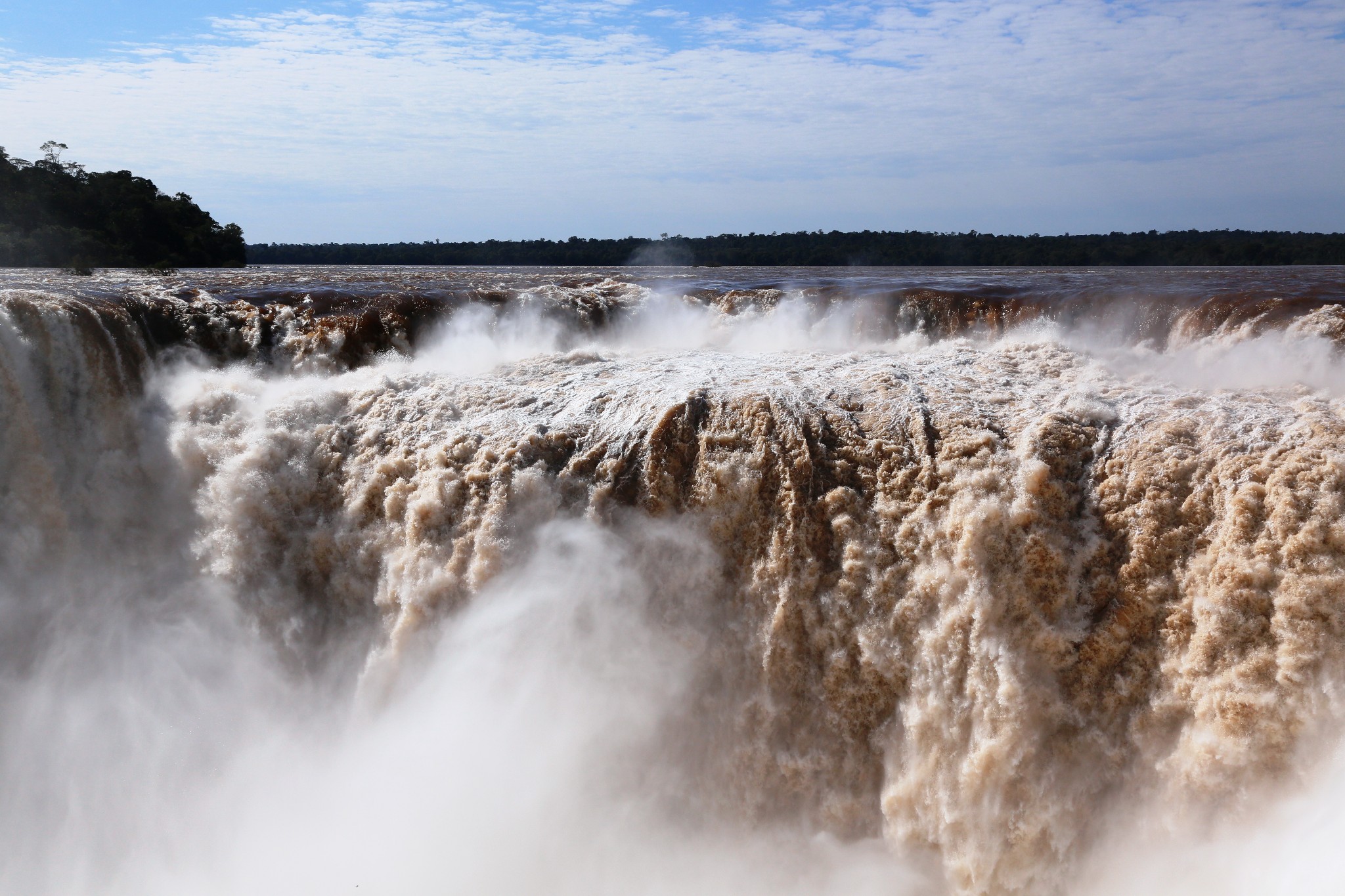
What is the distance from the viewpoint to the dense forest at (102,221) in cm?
2564

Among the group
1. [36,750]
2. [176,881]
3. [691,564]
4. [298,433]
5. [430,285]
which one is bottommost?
[176,881]

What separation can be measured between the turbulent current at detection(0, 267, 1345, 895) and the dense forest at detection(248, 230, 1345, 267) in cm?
2439

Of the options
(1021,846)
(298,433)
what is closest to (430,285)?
(298,433)

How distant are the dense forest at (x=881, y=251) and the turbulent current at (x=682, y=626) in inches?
960

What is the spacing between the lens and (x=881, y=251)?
35469mm

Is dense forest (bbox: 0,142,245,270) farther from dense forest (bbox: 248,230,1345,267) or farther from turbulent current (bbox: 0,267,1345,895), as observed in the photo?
turbulent current (bbox: 0,267,1345,895)

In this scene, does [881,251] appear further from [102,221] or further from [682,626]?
[682,626]

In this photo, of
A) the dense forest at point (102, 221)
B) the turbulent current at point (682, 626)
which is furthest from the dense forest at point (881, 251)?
the turbulent current at point (682, 626)

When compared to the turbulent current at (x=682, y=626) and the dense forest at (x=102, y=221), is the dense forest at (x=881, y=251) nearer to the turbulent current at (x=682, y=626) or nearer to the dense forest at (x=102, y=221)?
the dense forest at (x=102, y=221)

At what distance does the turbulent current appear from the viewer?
16.7ft

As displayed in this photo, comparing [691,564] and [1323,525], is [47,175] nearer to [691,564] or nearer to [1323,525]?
[691,564]

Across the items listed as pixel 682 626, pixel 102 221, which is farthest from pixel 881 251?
pixel 682 626

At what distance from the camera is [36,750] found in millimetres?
6254

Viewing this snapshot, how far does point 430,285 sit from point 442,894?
33.6ft
